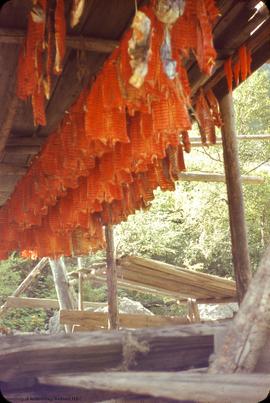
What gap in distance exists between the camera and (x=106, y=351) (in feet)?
6.93

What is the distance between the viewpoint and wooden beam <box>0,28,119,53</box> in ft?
10.7

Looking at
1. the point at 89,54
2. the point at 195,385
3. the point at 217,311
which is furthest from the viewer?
the point at 217,311

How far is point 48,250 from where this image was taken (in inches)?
299

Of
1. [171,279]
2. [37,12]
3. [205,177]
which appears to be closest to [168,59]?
[37,12]

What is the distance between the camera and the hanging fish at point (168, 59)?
7.89 ft

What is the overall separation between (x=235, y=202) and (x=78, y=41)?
1.99 meters

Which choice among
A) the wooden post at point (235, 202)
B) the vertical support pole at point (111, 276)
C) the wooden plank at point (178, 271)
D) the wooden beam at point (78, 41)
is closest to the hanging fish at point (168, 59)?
the wooden beam at point (78, 41)

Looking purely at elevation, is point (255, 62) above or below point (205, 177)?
above

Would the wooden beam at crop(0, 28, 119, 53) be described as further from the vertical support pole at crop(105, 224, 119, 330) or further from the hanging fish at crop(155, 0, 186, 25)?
the vertical support pole at crop(105, 224, 119, 330)

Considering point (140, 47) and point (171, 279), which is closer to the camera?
point (140, 47)

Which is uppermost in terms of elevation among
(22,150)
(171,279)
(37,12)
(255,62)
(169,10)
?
(255,62)

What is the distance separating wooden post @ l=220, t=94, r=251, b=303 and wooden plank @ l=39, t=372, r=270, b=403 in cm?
283

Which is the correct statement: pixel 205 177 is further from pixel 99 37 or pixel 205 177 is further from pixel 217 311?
pixel 217 311

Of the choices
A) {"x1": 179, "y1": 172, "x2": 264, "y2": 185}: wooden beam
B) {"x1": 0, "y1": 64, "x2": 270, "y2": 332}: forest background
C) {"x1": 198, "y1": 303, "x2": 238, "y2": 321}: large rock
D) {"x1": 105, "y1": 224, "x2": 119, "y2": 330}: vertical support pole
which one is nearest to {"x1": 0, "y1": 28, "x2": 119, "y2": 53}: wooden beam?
{"x1": 179, "y1": 172, "x2": 264, "y2": 185}: wooden beam
